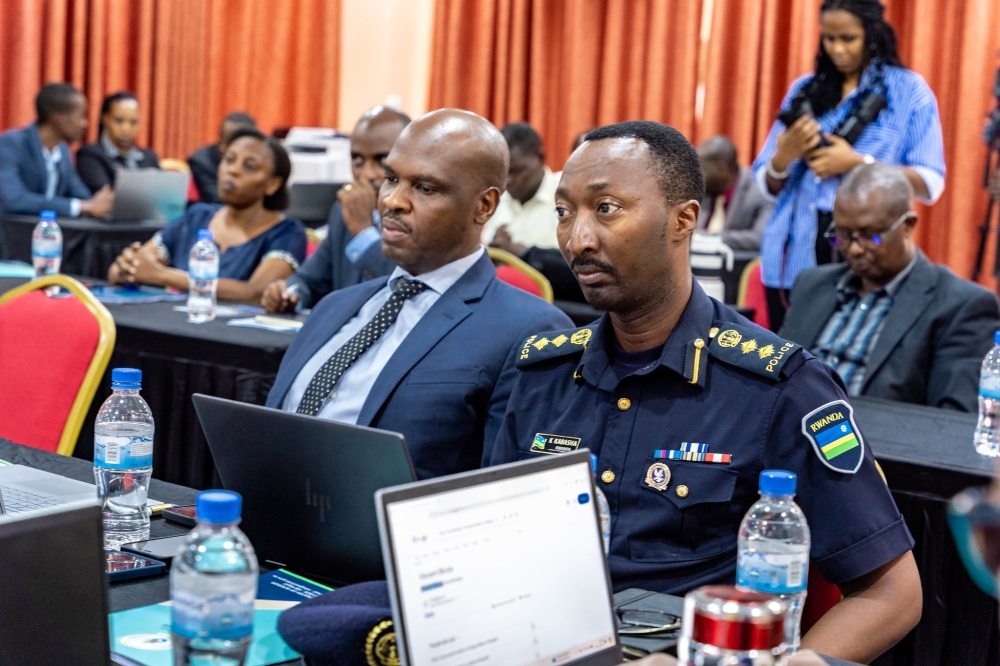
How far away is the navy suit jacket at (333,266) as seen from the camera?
10.5ft

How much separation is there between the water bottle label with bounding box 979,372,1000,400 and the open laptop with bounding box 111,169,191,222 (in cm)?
473

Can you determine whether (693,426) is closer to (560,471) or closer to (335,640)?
(560,471)

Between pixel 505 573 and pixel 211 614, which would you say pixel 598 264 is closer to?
pixel 505 573

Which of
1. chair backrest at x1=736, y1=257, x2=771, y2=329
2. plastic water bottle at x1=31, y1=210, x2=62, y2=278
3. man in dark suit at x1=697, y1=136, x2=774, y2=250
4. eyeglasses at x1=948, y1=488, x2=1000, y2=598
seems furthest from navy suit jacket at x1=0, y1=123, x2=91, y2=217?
eyeglasses at x1=948, y1=488, x2=1000, y2=598

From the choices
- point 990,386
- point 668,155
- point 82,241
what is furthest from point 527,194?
point 668,155

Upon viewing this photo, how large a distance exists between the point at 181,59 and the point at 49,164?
2472mm

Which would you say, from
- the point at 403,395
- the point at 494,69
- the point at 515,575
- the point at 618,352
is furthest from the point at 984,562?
the point at 494,69

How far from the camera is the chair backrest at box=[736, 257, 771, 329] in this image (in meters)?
3.96

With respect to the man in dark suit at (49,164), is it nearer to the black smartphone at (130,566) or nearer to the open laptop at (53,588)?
the black smartphone at (130,566)

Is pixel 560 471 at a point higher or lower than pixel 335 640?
higher

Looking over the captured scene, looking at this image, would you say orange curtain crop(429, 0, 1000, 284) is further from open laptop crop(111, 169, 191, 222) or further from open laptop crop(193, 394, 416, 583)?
open laptop crop(193, 394, 416, 583)

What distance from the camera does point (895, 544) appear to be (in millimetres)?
1414

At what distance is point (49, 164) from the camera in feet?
21.7

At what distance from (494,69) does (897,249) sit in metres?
5.86
